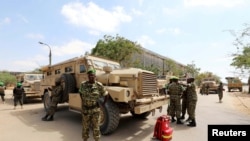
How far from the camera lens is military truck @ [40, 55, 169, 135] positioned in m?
6.73

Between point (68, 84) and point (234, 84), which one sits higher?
point (68, 84)

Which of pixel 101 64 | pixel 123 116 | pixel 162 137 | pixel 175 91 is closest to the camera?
pixel 162 137

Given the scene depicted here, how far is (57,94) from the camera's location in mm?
9164

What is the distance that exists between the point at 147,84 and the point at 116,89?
1.17 metres

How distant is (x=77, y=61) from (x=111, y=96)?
290cm

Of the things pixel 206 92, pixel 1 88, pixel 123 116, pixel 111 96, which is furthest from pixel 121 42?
pixel 111 96

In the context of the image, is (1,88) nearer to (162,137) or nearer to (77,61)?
(77,61)

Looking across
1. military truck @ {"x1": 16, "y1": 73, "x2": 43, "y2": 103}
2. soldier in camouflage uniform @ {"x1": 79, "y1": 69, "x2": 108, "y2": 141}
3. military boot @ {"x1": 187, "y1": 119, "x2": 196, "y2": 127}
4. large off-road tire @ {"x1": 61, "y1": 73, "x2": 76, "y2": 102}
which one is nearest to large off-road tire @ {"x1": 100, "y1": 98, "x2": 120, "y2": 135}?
soldier in camouflage uniform @ {"x1": 79, "y1": 69, "x2": 108, "y2": 141}

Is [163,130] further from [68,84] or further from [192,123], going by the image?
[68,84]

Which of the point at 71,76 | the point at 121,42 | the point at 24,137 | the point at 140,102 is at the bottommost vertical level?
the point at 24,137

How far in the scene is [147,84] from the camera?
7496mm

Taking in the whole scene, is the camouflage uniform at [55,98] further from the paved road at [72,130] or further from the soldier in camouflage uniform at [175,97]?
the soldier in camouflage uniform at [175,97]

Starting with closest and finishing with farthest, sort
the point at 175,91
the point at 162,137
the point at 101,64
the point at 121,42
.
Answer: the point at 162,137 < the point at 175,91 < the point at 101,64 < the point at 121,42

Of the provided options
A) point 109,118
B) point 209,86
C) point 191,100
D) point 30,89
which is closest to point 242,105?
point 191,100
